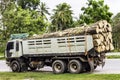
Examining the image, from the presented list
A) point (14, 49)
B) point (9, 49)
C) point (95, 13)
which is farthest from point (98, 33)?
point (95, 13)

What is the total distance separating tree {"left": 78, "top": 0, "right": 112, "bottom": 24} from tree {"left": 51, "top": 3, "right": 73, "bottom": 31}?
1740cm

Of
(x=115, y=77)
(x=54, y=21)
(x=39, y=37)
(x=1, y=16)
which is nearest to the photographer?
(x=115, y=77)

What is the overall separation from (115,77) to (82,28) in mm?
4776

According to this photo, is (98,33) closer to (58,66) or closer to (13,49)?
(58,66)

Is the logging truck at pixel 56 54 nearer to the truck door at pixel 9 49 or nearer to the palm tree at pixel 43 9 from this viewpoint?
the truck door at pixel 9 49

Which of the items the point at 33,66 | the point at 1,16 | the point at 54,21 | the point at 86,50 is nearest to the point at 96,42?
the point at 86,50

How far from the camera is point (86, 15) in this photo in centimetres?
5475

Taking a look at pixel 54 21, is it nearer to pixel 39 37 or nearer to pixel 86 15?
pixel 86 15

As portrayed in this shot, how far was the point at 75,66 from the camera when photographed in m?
22.9

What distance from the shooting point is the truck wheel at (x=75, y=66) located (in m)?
22.6

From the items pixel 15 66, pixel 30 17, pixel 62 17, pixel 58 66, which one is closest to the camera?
A: pixel 58 66

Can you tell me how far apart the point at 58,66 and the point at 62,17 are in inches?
2051

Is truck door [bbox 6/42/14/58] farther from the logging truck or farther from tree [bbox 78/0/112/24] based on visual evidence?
tree [bbox 78/0/112/24]

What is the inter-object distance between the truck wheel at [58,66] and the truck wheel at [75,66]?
1.36ft
